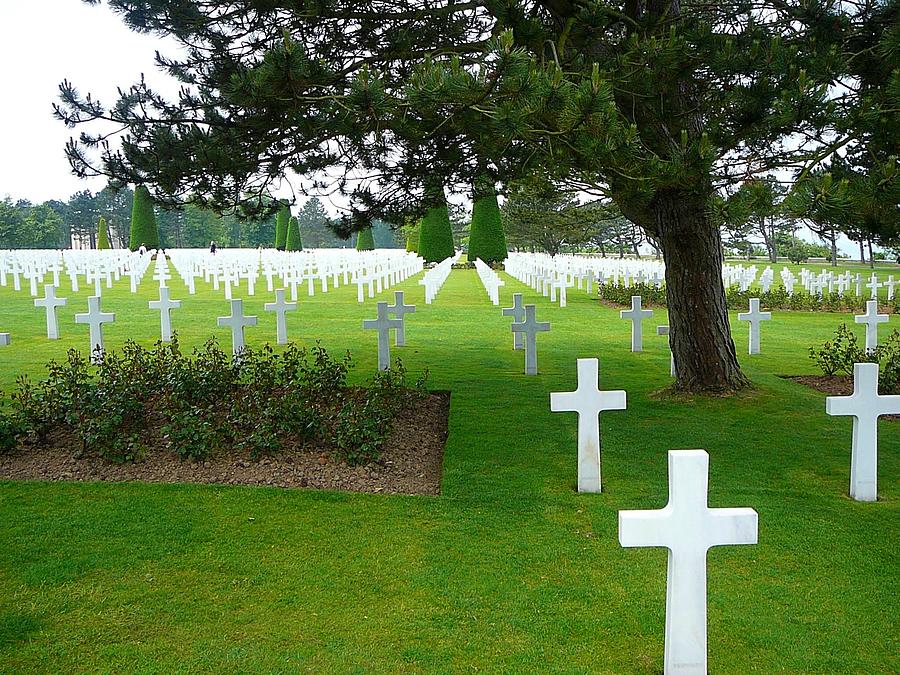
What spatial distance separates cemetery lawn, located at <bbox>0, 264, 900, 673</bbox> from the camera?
3.21 metres

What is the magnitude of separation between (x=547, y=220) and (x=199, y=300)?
925 centimetres

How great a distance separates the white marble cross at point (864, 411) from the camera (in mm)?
4844

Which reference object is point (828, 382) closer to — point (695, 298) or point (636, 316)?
point (695, 298)

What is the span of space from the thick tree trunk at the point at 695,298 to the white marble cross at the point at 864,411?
3017 millimetres

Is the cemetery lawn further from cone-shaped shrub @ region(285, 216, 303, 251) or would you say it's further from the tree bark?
cone-shaped shrub @ region(285, 216, 303, 251)

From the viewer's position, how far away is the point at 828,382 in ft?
30.6

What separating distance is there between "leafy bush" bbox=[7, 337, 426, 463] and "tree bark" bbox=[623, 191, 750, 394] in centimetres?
304

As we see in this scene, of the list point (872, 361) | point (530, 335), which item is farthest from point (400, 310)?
point (872, 361)

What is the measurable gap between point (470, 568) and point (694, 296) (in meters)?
4.83

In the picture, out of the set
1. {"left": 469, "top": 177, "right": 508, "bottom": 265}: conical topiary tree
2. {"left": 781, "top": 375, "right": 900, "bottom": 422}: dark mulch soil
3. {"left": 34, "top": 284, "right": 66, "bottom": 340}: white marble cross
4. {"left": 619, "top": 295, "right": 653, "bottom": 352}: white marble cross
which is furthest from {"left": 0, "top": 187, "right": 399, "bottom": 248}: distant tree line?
{"left": 781, "top": 375, "right": 900, "bottom": 422}: dark mulch soil

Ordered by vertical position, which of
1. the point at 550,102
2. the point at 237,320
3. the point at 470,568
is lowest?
the point at 470,568

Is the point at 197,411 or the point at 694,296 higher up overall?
the point at 694,296

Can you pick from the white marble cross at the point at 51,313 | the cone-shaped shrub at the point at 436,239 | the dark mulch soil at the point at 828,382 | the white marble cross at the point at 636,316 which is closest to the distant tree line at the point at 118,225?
the cone-shaped shrub at the point at 436,239

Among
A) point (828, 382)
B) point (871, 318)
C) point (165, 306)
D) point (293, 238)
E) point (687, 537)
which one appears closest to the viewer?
point (687, 537)
